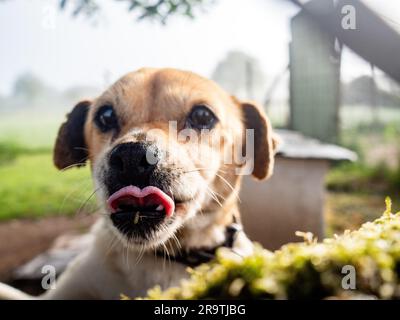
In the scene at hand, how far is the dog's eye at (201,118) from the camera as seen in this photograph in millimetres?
1965

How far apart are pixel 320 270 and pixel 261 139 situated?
1.29 meters

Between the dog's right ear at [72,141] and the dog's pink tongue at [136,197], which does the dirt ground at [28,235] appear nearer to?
the dog's right ear at [72,141]

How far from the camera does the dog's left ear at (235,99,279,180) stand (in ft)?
6.87

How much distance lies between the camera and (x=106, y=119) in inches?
79.0

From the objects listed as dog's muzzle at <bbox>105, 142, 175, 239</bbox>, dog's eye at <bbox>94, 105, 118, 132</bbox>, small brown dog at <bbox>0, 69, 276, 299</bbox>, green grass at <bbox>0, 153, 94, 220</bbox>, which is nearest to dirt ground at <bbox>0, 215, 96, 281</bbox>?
green grass at <bbox>0, 153, 94, 220</bbox>

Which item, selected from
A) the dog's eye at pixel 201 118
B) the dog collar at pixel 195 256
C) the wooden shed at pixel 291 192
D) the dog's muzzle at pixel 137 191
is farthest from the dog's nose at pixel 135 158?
the wooden shed at pixel 291 192

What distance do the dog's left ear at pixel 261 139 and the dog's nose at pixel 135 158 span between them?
662 millimetres

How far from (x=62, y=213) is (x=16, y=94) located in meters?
2.34

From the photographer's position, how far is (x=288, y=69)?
2.13 meters

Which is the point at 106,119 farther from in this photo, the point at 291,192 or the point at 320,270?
the point at 320,270

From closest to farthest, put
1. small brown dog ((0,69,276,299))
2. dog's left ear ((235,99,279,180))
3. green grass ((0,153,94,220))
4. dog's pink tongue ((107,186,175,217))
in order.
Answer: dog's pink tongue ((107,186,175,217)), small brown dog ((0,69,276,299)), dog's left ear ((235,99,279,180)), green grass ((0,153,94,220))

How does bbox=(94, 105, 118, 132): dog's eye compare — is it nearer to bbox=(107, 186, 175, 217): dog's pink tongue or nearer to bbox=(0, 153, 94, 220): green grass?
bbox=(107, 186, 175, 217): dog's pink tongue
